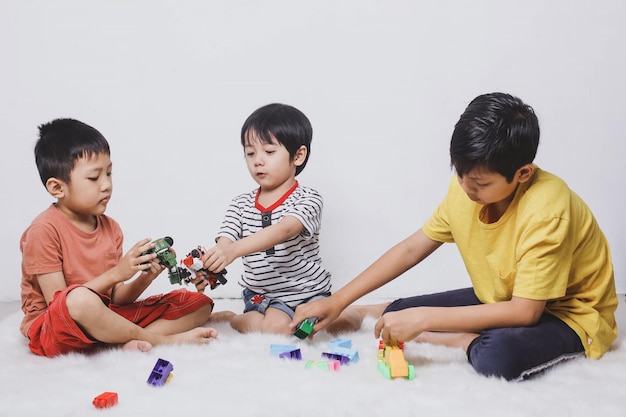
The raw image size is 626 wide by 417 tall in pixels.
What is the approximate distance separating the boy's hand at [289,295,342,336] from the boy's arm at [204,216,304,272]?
179 mm

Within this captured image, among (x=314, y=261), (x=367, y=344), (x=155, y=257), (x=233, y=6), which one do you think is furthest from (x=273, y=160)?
(x=233, y=6)

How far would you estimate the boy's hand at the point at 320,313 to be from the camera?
141cm

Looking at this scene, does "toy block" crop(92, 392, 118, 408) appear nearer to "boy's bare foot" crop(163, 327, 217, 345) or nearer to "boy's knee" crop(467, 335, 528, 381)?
"boy's bare foot" crop(163, 327, 217, 345)

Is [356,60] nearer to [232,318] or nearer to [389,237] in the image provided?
[389,237]

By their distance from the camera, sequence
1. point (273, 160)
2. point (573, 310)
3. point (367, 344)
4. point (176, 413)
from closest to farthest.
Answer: point (176, 413) < point (573, 310) < point (367, 344) < point (273, 160)

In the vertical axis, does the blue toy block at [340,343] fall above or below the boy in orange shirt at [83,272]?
below

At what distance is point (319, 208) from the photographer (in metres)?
1.60

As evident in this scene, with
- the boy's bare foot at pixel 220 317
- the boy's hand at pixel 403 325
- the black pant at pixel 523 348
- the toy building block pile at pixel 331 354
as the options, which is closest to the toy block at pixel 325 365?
the toy building block pile at pixel 331 354

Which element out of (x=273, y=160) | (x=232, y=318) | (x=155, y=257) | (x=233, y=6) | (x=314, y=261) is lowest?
(x=232, y=318)

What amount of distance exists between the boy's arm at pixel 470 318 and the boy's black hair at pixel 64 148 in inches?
30.2

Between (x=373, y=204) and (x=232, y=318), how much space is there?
606mm

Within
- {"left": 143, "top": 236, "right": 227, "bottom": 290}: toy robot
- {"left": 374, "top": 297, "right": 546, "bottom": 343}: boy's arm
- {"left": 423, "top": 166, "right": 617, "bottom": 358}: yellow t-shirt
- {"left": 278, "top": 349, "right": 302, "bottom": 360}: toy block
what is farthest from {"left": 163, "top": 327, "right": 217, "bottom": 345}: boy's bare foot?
{"left": 423, "top": 166, "right": 617, "bottom": 358}: yellow t-shirt

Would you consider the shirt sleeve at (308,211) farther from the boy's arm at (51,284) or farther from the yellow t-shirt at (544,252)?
the boy's arm at (51,284)

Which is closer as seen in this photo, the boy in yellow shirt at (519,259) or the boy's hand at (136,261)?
the boy in yellow shirt at (519,259)
